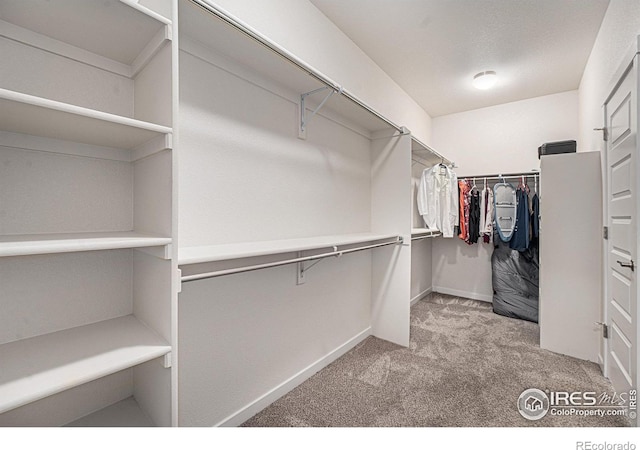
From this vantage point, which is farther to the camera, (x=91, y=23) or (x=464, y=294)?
(x=464, y=294)

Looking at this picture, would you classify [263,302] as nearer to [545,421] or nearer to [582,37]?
[545,421]

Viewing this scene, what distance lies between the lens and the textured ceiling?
2191 mm

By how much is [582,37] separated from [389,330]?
299cm

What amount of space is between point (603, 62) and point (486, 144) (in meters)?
1.72

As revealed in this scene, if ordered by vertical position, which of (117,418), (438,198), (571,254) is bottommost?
(117,418)

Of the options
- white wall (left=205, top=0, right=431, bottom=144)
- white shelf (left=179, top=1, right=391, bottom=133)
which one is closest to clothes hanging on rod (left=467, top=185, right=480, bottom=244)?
white wall (left=205, top=0, right=431, bottom=144)

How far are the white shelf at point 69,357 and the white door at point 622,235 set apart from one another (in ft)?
7.64

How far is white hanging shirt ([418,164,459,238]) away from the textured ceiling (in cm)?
102

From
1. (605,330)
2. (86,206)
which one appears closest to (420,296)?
(605,330)

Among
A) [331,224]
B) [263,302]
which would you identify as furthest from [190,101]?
A: [331,224]

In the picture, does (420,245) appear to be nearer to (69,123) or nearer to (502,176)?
(502,176)

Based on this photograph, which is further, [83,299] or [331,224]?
[331,224]

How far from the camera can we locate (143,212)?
1.11 metres

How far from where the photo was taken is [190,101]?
4.63 ft
